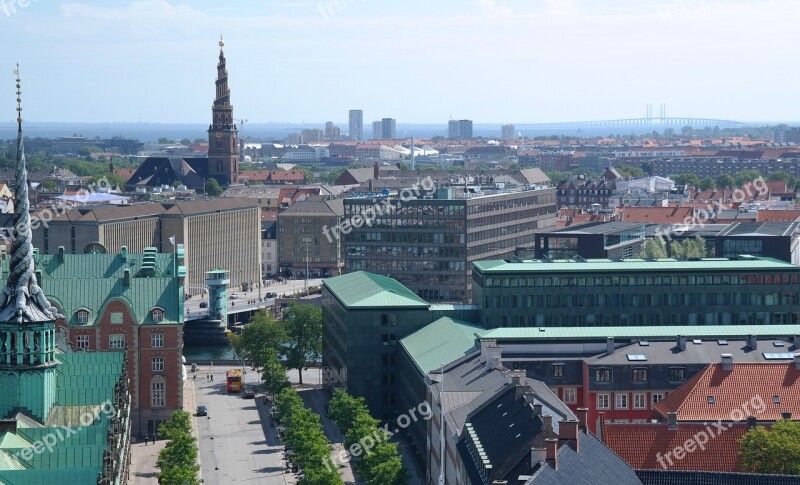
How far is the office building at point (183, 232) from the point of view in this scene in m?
166

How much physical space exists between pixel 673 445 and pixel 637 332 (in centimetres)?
2190

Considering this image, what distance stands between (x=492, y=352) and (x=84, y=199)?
128 m

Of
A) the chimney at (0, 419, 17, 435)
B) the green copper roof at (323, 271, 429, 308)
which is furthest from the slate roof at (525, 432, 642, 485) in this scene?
the green copper roof at (323, 271, 429, 308)

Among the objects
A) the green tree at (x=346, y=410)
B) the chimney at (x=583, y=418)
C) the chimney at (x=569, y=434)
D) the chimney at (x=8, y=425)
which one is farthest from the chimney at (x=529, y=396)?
the green tree at (x=346, y=410)

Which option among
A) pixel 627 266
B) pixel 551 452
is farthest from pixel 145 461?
pixel 551 452

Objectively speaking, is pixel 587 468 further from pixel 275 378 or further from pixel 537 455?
pixel 275 378

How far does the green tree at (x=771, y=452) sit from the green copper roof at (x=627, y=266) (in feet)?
107

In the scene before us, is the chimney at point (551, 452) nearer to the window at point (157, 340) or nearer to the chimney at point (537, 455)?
the chimney at point (537, 455)

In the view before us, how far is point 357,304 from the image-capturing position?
3782 inches

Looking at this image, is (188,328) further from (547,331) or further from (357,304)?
(547,331)

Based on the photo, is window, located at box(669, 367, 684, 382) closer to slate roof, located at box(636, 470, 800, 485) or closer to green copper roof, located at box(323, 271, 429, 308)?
green copper roof, located at box(323, 271, 429, 308)

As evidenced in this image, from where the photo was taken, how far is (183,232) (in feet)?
588

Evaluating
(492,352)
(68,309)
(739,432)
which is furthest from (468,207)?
(739,432)

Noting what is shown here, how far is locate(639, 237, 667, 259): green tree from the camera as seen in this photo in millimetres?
140250
